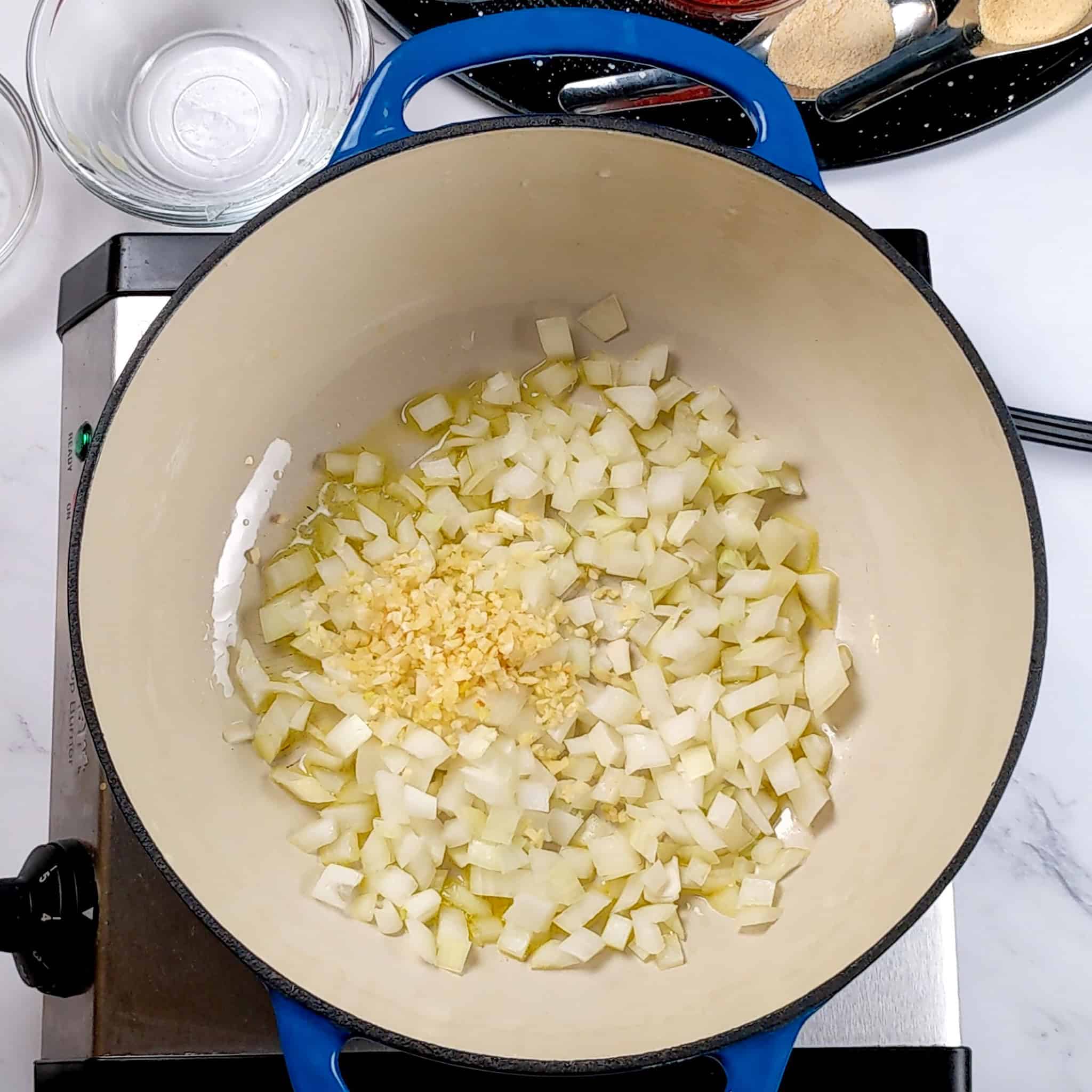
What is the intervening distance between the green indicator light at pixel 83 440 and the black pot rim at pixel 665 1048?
18 cm

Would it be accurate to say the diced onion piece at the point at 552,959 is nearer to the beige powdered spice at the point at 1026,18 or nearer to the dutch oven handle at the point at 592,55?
the dutch oven handle at the point at 592,55

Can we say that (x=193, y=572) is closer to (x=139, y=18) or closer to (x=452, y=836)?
(x=452, y=836)

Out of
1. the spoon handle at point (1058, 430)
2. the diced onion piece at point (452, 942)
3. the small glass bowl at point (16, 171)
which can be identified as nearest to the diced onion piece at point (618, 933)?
the diced onion piece at point (452, 942)

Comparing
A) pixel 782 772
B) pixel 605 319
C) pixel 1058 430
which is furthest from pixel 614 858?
pixel 1058 430

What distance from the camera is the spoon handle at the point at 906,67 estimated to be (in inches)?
39.3

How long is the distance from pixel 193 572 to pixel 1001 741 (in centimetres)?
65

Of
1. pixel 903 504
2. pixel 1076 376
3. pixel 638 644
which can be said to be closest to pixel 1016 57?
pixel 1076 376

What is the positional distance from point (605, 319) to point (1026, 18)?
1.54ft

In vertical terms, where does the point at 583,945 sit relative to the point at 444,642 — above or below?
below

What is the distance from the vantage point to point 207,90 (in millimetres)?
1110

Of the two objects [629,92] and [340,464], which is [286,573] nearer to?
[340,464]

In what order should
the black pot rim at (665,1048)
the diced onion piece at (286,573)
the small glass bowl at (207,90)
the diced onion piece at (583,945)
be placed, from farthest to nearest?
the small glass bowl at (207,90) → the diced onion piece at (286,573) → the diced onion piece at (583,945) → the black pot rim at (665,1048)

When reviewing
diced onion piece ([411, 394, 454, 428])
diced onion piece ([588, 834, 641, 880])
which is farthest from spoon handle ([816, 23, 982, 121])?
diced onion piece ([588, 834, 641, 880])

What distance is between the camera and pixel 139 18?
1.10 metres
